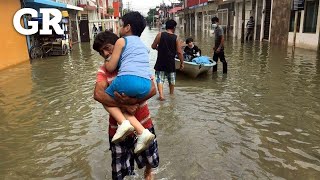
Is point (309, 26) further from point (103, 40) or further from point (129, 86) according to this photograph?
point (129, 86)

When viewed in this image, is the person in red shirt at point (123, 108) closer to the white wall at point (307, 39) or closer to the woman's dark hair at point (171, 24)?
the woman's dark hair at point (171, 24)

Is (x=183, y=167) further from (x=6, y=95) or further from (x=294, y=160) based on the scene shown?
(x=6, y=95)

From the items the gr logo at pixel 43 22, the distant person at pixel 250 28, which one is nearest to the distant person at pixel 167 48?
the gr logo at pixel 43 22

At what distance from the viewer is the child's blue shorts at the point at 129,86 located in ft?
8.49

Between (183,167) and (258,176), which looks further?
(183,167)

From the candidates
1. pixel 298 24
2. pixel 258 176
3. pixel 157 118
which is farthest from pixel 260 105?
pixel 298 24

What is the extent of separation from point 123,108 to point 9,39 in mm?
12547

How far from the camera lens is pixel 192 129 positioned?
533 centimetres

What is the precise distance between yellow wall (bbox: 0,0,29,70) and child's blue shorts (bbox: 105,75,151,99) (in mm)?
11534

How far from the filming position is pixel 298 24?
16891 millimetres

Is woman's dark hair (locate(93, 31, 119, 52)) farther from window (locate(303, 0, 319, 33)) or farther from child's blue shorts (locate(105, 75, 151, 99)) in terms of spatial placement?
window (locate(303, 0, 319, 33))

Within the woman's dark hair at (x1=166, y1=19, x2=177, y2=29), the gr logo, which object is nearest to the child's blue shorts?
the woman's dark hair at (x1=166, y1=19, x2=177, y2=29)

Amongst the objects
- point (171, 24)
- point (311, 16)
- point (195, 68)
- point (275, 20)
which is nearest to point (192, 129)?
point (171, 24)

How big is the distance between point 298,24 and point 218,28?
9.36 meters
